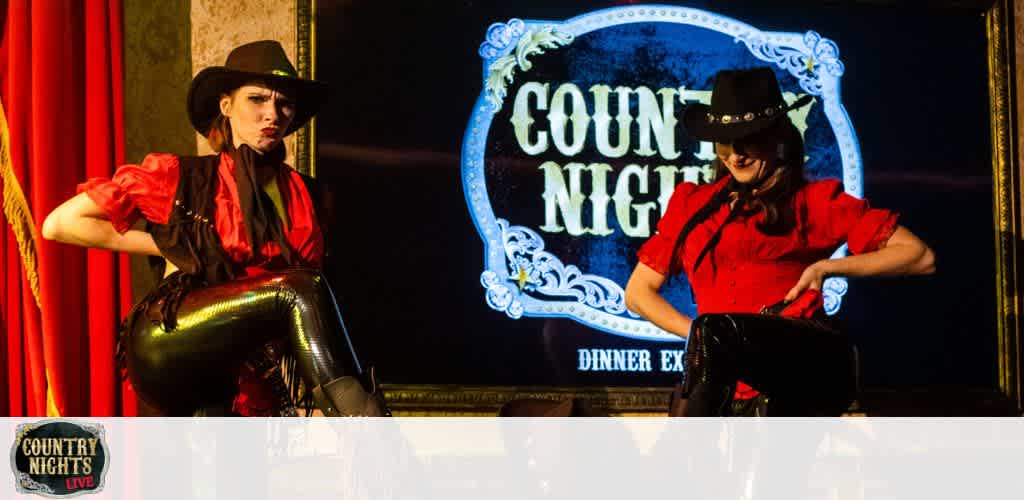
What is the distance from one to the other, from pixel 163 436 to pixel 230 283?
36 centimetres

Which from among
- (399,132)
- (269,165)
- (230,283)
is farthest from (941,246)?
(230,283)

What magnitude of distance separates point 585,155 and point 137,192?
1.65 meters

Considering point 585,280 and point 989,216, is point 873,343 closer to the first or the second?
point 989,216

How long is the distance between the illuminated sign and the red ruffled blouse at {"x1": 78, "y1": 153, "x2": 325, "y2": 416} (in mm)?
1239

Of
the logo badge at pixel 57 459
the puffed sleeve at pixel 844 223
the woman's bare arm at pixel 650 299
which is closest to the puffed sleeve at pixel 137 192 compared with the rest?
the logo badge at pixel 57 459

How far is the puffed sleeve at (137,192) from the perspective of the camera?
2.49 m

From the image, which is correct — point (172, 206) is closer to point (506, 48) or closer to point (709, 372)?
point (709, 372)

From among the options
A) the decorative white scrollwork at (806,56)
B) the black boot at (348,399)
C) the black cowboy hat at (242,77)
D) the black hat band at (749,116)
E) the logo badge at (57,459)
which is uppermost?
the decorative white scrollwork at (806,56)

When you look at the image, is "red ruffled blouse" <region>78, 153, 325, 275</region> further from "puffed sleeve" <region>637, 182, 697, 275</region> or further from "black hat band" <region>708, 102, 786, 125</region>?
"black hat band" <region>708, 102, 786, 125</region>

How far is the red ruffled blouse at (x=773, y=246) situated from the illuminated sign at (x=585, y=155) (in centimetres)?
103

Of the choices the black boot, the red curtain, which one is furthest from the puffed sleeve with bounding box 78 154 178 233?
the red curtain

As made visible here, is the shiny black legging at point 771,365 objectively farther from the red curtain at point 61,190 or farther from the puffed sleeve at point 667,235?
the red curtain at point 61,190

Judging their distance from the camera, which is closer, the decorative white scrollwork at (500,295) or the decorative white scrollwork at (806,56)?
the decorative white scrollwork at (500,295)

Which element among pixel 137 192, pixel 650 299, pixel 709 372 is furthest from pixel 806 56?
pixel 137 192
